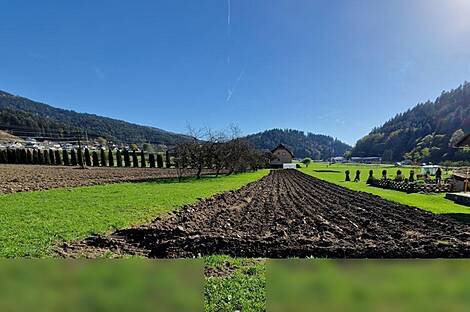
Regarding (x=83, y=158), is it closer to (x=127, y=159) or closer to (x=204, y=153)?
(x=127, y=159)

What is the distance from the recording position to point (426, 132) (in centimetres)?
12662

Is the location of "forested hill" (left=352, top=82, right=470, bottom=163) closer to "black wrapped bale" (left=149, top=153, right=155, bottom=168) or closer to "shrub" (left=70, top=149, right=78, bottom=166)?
"black wrapped bale" (left=149, top=153, right=155, bottom=168)

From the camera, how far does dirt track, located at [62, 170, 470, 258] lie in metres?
6.15

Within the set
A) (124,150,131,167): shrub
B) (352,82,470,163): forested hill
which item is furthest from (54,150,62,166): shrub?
(352,82,470,163): forested hill

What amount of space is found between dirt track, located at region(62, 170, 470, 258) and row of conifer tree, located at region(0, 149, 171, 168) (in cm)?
4747

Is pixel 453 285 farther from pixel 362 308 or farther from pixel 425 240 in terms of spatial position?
pixel 425 240

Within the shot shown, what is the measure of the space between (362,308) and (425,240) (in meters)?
6.80

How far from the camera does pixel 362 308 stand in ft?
6.51

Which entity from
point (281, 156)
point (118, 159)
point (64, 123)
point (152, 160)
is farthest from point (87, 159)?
point (64, 123)

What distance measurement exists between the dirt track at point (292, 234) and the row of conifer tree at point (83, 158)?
47.5 meters

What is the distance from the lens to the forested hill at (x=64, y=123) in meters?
121

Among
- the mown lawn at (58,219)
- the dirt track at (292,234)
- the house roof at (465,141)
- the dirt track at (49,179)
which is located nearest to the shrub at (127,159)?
the dirt track at (49,179)

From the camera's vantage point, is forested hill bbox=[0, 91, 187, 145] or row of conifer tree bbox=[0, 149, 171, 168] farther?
forested hill bbox=[0, 91, 187, 145]

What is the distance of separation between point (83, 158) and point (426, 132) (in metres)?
130
